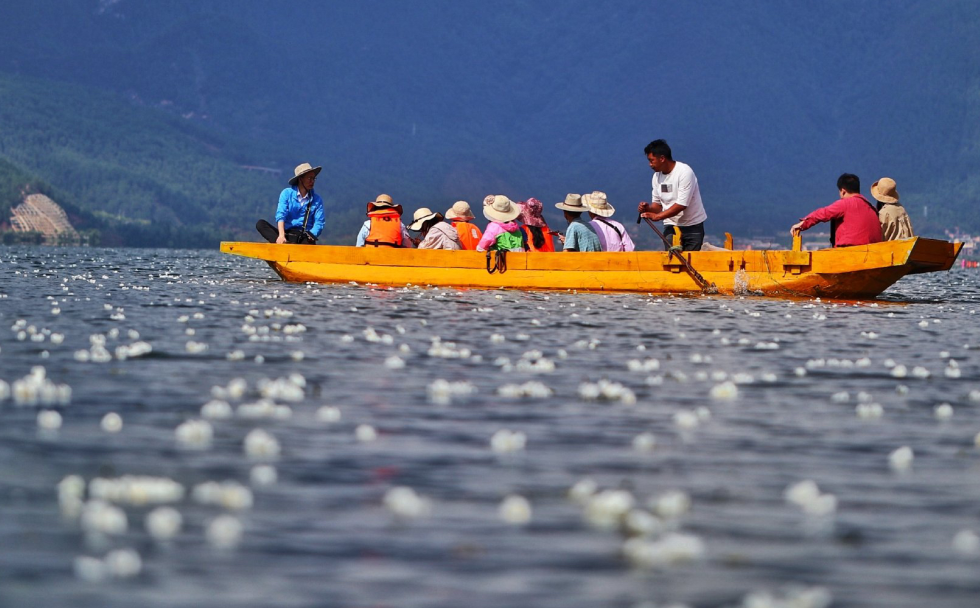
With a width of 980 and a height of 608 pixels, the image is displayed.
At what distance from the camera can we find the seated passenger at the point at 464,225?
117ft

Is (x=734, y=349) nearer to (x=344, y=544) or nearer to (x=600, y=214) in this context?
(x=344, y=544)

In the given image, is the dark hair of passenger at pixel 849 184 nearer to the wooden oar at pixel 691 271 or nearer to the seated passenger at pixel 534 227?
the wooden oar at pixel 691 271

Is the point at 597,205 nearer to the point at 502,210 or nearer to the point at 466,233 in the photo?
the point at 502,210

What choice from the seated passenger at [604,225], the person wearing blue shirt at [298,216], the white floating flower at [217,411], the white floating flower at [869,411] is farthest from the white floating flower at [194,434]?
the person wearing blue shirt at [298,216]

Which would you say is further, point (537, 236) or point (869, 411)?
point (537, 236)

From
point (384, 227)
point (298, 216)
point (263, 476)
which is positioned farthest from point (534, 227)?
point (263, 476)

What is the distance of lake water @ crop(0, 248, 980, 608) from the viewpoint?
8117mm

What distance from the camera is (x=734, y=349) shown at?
19484 millimetres

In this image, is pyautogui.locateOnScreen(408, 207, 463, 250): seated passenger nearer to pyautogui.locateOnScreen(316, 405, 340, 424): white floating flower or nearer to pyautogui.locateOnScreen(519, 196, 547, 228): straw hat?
pyautogui.locateOnScreen(519, 196, 547, 228): straw hat

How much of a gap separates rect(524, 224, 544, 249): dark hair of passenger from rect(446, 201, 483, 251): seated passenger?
1954 millimetres

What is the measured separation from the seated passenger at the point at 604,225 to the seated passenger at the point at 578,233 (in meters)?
0.36

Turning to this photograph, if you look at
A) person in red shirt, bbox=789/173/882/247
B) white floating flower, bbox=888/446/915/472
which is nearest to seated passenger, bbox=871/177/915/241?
person in red shirt, bbox=789/173/882/247

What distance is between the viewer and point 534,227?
34.1 m

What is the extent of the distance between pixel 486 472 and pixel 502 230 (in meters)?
22.7
